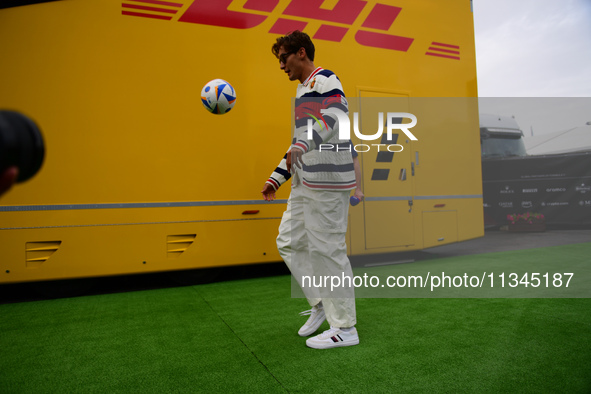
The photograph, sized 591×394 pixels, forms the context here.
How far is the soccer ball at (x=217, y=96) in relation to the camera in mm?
3193

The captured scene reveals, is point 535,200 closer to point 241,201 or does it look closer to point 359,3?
point 359,3

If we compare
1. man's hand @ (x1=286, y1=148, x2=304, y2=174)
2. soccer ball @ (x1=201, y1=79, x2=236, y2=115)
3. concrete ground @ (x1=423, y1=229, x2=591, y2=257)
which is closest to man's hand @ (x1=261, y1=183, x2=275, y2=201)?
man's hand @ (x1=286, y1=148, x2=304, y2=174)

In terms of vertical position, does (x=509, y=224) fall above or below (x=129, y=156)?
below

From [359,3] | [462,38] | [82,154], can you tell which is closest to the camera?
[82,154]

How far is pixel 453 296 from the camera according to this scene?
303 cm

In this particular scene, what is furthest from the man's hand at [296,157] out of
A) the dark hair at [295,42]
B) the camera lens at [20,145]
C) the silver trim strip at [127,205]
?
the silver trim strip at [127,205]

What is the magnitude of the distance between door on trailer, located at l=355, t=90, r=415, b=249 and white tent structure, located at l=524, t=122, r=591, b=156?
5088 millimetres

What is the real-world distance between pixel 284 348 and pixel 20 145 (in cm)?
167

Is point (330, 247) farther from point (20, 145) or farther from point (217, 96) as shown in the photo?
point (217, 96)

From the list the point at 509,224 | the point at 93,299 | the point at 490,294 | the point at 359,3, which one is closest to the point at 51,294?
the point at 93,299

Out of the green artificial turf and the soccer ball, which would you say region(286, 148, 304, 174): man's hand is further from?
the soccer ball

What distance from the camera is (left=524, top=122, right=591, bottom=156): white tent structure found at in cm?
832

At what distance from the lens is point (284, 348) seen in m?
2.04

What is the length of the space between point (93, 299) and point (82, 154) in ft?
3.83
